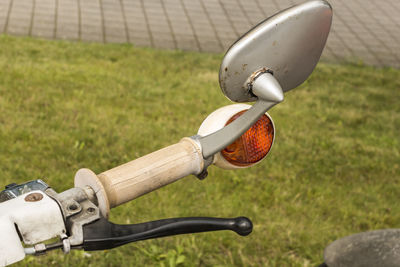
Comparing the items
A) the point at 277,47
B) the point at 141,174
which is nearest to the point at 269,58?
the point at 277,47

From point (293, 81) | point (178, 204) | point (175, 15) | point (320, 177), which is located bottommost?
point (175, 15)

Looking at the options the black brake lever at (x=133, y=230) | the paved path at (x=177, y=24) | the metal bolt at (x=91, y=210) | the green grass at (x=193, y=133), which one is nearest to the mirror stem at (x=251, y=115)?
the black brake lever at (x=133, y=230)

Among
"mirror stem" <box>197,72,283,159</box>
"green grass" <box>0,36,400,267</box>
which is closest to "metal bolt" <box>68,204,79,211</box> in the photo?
"mirror stem" <box>197,72,283,159</box>

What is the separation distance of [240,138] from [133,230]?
0.98 ft

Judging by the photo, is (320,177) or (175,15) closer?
(320,177)

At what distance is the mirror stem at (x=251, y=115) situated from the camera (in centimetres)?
92

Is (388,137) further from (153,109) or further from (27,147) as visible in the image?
(27,147)

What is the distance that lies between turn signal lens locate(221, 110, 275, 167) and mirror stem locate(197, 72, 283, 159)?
6 cm

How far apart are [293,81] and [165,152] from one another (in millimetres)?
295

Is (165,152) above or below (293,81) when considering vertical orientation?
below

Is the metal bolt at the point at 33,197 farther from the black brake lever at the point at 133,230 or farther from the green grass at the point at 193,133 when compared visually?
the green grass at the point at 193,133

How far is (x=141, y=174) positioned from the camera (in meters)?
0.99

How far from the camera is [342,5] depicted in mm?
7777

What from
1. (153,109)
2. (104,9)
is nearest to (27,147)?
(153,109)
